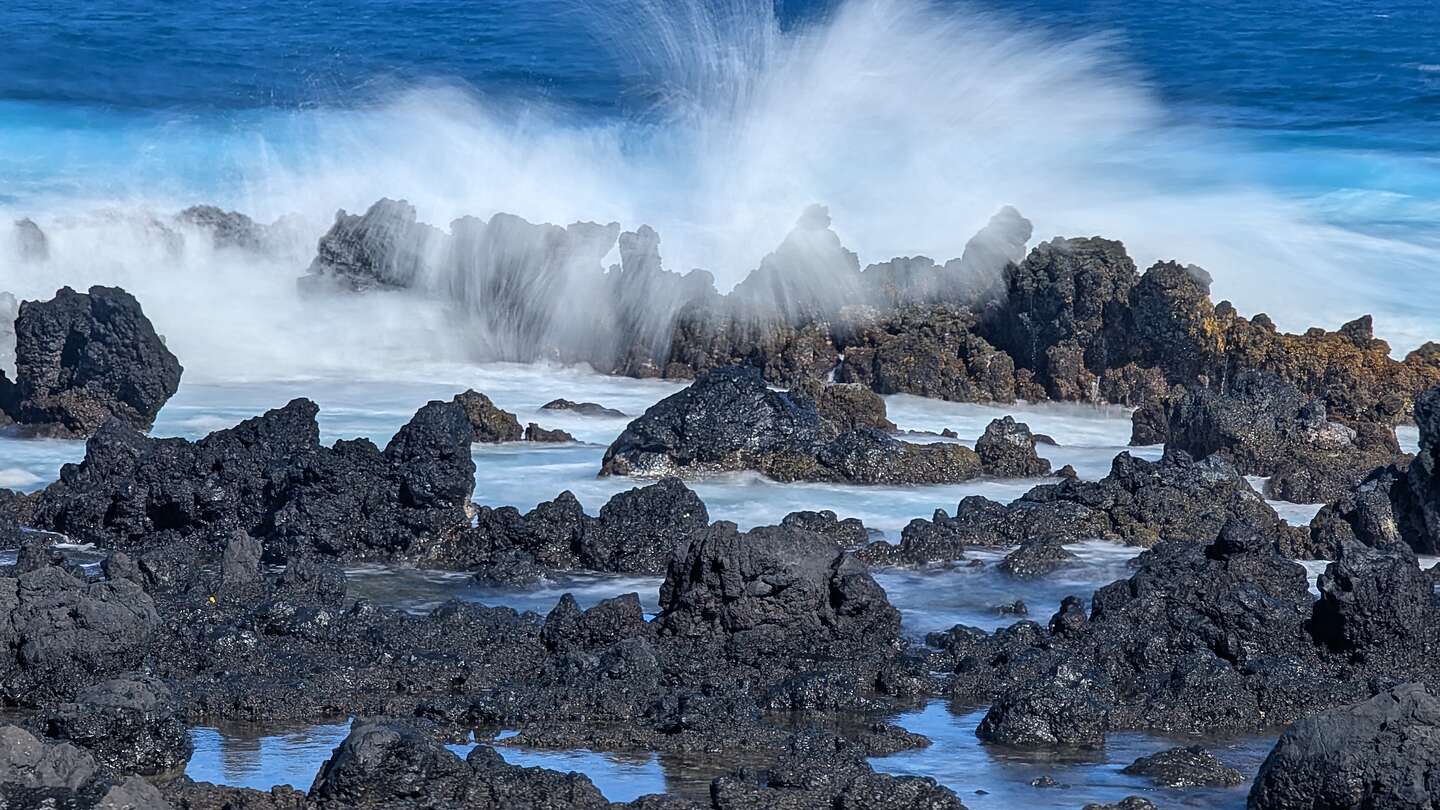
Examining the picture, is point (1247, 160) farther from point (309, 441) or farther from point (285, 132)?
point (309, 441)

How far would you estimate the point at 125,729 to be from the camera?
8.97 metres

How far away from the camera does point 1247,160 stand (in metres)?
43.2

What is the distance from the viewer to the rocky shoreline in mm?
8438

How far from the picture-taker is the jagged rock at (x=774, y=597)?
1154 centimetres

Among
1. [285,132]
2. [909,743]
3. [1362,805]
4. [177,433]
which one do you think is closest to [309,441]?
[177,433]

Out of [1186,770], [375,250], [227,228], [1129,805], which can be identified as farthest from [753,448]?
[227,228]

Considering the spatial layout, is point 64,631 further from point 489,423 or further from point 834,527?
point 489,423

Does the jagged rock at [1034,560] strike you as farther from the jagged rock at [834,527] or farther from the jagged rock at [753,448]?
the jagged rock at [753,448]

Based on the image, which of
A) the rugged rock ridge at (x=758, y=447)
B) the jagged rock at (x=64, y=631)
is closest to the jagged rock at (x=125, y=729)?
the jagged rock at (x=64, y=631)

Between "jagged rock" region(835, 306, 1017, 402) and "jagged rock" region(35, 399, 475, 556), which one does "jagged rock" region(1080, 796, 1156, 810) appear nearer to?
"jagged rock" region(35, 399, 475, 556)

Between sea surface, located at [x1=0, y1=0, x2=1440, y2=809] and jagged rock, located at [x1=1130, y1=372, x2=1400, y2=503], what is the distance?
46.9 inches

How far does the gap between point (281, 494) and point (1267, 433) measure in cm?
899

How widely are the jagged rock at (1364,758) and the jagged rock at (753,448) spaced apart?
9.91 metres

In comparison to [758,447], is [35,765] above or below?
below
